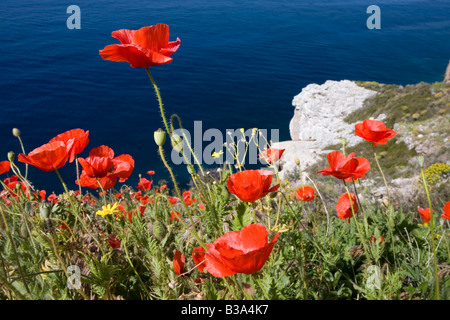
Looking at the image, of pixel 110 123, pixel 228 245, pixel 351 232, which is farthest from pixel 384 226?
pixel 110 123

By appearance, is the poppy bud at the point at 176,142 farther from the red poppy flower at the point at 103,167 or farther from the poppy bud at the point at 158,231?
the poppy bud at the point at 158,231

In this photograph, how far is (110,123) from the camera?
117 ft

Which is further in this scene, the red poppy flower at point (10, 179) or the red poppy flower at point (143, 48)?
the red poppy flower at point (10, 179)

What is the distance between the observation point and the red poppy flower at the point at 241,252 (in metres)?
0.77

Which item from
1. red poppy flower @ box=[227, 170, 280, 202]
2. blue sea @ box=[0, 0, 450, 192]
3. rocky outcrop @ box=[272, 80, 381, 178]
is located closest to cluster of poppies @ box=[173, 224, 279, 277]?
red poppy flower @ box=[227, 170, 280, 202]

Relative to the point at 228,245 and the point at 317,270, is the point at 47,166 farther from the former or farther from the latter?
the point at 317,270

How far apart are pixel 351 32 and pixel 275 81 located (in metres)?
36.0

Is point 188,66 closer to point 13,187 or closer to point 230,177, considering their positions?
point 13,187

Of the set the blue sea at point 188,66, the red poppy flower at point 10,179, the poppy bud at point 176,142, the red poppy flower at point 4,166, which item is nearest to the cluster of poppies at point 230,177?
the poppy bud at point 176,142

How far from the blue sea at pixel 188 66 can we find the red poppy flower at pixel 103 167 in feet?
81.8

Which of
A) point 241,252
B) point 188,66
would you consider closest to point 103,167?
point 241,252

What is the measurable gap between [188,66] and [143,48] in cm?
5495

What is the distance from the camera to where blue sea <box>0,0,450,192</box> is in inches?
1383

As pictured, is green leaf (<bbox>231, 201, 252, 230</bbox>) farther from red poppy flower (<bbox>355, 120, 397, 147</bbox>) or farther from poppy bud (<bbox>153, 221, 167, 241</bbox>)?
red poppy flower (<bbox>355, 120, 397, 147</bbox>)
